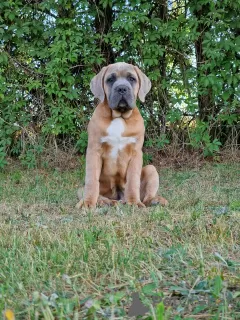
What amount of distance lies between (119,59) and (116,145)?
272 centimetres

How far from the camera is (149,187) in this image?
4562mm

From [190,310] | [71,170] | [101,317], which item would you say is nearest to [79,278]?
[101,317]

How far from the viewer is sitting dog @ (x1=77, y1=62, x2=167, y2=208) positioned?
14.3 feet

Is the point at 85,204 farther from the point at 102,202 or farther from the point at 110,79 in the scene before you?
the point at 110,79

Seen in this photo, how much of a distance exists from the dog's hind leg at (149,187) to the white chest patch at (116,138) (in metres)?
0.44

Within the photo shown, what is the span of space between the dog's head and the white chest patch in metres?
0.13

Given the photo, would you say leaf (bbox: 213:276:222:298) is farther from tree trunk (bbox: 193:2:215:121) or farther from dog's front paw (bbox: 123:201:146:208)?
tree trunk (bbox: 193:2:215:121)

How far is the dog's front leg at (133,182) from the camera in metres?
4.34

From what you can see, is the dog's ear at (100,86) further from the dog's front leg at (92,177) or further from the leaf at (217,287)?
the leaf at (217,287)

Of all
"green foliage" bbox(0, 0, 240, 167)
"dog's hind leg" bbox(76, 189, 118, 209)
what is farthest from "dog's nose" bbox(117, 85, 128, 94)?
"green foliage" bbox(0, 0, 240, 167)

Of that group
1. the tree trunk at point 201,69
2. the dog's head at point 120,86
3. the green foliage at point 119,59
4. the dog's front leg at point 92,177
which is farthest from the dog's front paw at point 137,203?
the tree trunk at point 201,69

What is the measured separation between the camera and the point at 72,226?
123 inches

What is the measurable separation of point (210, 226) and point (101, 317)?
4.45ft

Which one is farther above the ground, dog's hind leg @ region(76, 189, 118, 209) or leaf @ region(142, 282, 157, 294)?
dog's hind leg @ region(76, 189, 118, 209)
